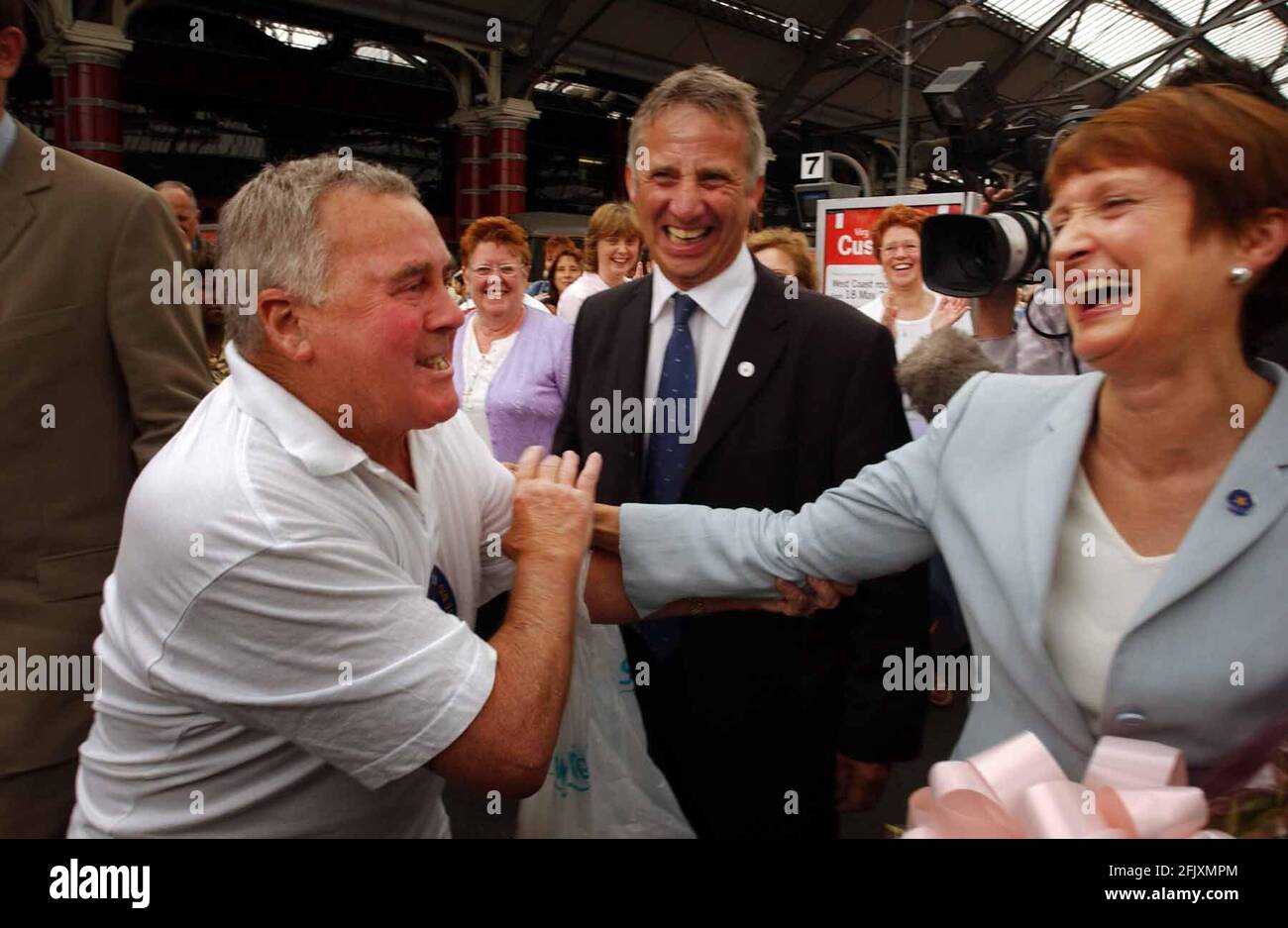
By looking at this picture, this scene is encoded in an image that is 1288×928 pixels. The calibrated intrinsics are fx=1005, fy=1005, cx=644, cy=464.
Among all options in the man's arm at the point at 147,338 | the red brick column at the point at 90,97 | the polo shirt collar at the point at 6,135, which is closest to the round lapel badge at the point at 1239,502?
the man's arm at the point at 147,338

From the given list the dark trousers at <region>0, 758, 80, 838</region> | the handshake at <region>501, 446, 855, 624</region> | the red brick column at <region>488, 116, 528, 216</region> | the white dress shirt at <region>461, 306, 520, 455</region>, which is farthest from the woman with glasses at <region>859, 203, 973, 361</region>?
the red brick column at <region>488, 116, 528, 216</region>

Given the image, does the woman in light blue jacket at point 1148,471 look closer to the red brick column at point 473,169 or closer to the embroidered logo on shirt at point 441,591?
the embroidered logo on shirt at point 441,591

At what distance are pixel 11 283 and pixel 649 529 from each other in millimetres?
1078

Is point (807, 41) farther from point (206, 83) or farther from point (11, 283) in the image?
point (11, 283)

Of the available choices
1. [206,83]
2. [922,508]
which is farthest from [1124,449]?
[206,83]

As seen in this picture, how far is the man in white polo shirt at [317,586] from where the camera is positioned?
1204mm

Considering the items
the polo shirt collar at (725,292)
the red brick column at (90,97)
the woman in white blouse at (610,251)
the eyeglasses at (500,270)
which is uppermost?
the red brick column at (90,97)

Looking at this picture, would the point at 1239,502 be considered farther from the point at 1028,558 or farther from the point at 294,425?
the point at 294,425

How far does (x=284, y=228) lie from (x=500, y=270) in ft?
8.77

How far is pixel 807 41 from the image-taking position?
52.9 feet

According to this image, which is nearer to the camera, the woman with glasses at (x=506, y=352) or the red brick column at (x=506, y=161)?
the woman with glasses at (x=506, y=352)

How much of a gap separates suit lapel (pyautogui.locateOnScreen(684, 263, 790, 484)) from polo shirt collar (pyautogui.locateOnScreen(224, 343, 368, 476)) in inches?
25.9

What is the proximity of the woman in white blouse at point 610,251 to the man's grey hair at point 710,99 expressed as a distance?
3.24 m

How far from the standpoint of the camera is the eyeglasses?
394 centimetres
